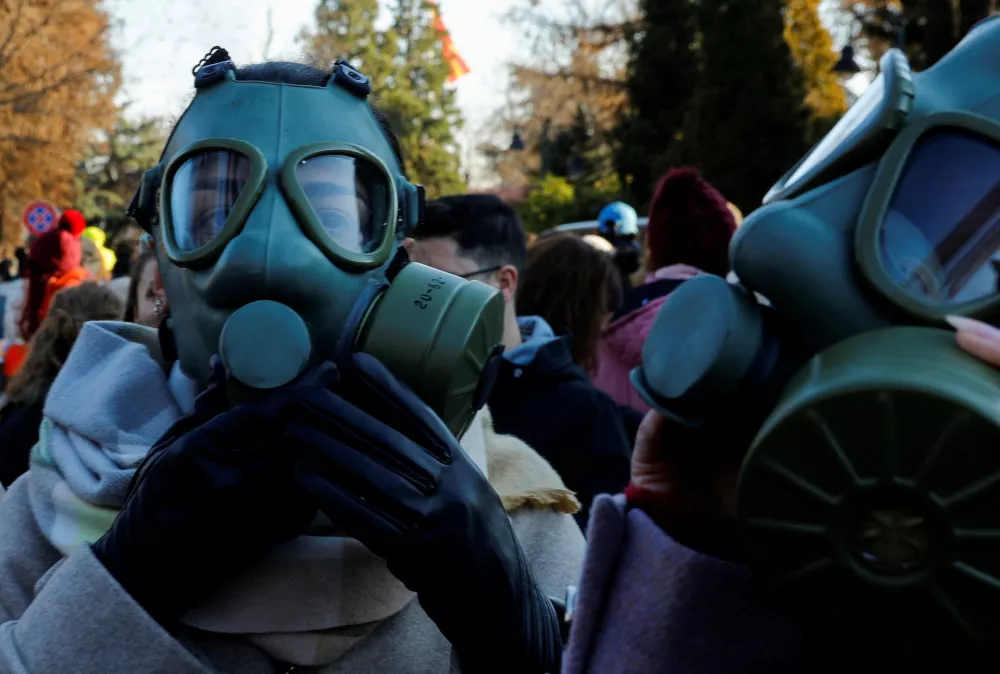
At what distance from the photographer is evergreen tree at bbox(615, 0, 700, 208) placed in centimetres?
2473

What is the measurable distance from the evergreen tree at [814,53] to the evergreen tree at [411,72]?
15509 millimetres

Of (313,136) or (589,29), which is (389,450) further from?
(589,29)

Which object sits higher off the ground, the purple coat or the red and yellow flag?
the purple coat

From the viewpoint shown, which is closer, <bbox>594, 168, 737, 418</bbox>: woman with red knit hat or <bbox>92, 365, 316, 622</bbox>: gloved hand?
<bbox>92, 365, 316, 622</bbox>: gloved hand

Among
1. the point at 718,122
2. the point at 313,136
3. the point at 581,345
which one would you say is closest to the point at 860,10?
the point at 718,122

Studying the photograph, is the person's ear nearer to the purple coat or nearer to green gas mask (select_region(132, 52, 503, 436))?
green gas mask (select_region(132, 52, 503, 436))

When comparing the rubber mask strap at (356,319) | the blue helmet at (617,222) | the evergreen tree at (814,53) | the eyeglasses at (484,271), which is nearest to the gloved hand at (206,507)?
the rubber mask strap at (356,319)

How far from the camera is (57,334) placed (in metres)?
4.05

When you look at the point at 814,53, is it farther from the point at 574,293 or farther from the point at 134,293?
the point at 134,293

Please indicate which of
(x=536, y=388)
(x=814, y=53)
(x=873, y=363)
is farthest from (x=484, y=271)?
(x=814, y=53)

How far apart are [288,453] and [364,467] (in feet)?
0.50

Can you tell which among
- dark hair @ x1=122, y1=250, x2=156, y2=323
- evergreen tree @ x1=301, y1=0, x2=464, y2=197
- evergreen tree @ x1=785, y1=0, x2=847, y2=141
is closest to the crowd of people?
dark hair @ x1=122, y1=250, x2=156, y2=323

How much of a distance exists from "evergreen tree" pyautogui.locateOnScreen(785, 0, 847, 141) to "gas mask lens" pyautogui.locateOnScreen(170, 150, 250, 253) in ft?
62.9

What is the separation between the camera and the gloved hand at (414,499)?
1.61 m
